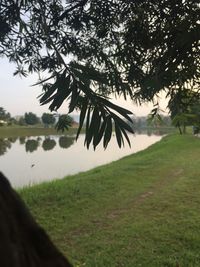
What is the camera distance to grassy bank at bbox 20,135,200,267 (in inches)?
170

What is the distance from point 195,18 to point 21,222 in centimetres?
219

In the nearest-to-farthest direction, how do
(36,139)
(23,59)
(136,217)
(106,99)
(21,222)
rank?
(21,222) < (106,99) < (23,59) < (136,217) < (36,139)

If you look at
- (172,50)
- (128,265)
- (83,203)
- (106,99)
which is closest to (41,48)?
(172,50)

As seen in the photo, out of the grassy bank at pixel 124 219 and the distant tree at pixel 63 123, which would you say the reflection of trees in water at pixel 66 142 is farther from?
the distant tree at pixel 63 123

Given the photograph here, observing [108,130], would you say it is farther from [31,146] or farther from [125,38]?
[31,146]

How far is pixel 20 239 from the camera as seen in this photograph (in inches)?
29.7

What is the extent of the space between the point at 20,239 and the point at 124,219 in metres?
5.25

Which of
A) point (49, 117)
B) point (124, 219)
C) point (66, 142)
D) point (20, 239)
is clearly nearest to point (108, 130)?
point (20, 239)

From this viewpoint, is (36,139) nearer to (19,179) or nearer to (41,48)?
(19,179)

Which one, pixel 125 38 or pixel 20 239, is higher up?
pixel 125 38

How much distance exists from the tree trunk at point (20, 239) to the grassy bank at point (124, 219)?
3.34m

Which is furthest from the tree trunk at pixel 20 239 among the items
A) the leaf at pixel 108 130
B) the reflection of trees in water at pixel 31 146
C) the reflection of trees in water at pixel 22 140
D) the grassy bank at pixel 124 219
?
the reflection of trees in water at pixel 22 140

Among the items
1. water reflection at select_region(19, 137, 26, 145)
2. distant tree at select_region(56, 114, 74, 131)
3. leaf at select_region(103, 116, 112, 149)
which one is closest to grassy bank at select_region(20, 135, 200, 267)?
distant tree at select_region(56, 114, 74, 131)

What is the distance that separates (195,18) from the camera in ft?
8.70
